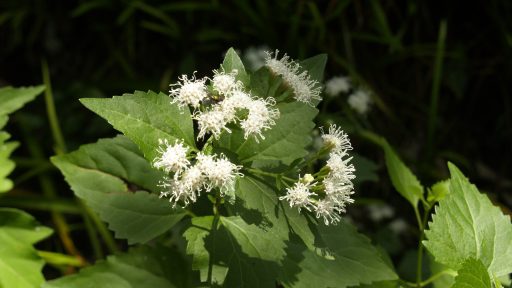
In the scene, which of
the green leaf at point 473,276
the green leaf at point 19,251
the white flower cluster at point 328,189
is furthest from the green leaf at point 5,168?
the green leaf at point 473,276

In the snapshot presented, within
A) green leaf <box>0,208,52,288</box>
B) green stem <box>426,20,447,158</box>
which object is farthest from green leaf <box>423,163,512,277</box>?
green stem <box>426,20,447,158</box>

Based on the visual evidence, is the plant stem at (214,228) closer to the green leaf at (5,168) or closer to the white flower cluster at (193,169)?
the white flower cluster at (193,169)

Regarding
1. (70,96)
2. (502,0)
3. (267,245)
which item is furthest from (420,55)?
(267,245)

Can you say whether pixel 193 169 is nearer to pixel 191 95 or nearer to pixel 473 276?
pixel 191 95

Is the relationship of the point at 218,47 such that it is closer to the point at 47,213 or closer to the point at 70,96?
the point at 70,96

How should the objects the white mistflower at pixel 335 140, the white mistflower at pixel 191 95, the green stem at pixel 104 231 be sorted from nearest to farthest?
the white mistflower at pixel 191 95 < the white mistflower at pixel 335 140 < the green stem at pixel 104 231

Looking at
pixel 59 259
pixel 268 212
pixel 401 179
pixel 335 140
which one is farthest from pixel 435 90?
pixel 59 259
